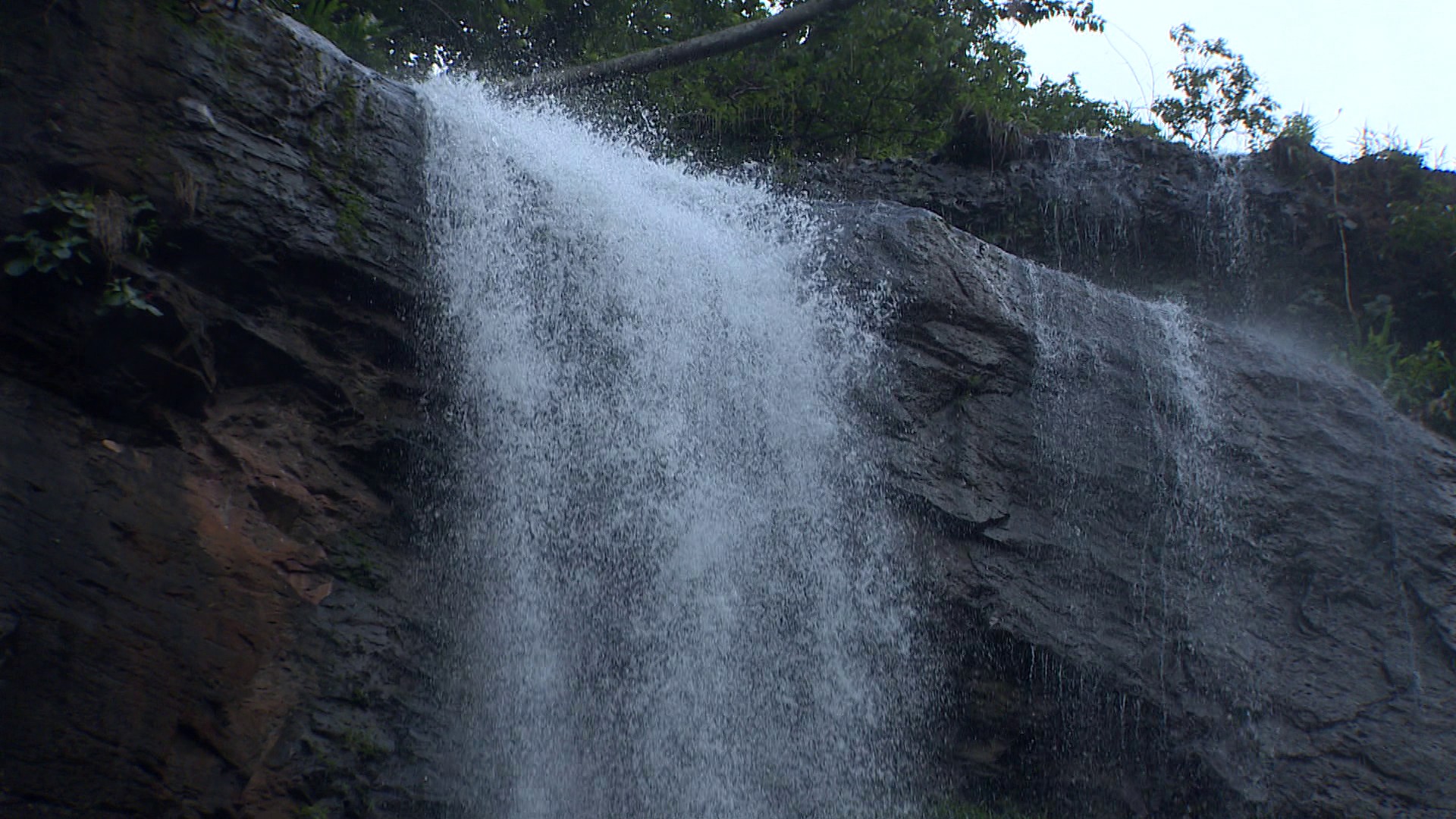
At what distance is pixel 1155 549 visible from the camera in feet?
24.8

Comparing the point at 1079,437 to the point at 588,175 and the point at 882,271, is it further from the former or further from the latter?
the point at 588,175

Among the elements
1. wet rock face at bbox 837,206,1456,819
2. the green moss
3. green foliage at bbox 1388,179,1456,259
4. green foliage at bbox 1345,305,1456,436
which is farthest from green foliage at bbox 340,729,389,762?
green foliage at bbox 1388,179,1456,259

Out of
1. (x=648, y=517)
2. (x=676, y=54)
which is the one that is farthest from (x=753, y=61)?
(x=648, y=517)

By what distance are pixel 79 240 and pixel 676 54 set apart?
6.76 meters

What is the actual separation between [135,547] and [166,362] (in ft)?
3.15

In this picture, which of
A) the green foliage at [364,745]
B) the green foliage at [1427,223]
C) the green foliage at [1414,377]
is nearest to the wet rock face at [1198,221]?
the green foliage at [1427,223]

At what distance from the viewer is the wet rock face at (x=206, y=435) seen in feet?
15.9

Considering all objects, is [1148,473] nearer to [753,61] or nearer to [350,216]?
[350,216]

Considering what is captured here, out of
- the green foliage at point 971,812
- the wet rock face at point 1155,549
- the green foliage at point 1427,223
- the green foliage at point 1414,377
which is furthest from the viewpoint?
the green foliage at point 1427,223

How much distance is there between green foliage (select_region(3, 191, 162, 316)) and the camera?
519 centimetres

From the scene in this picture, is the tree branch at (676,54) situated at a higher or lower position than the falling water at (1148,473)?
higher

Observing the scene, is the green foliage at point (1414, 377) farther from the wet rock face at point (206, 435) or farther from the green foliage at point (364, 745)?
the green foliage at point (364, 745)

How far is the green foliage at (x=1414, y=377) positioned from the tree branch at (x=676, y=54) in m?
6.26

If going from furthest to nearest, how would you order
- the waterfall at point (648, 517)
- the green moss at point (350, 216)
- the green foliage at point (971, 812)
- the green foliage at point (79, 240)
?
the green foliage at point (971, 812) → the green moss at point (350, 216) → the waterfall at point (648, 517) → the green foliage at point (79, 240)
